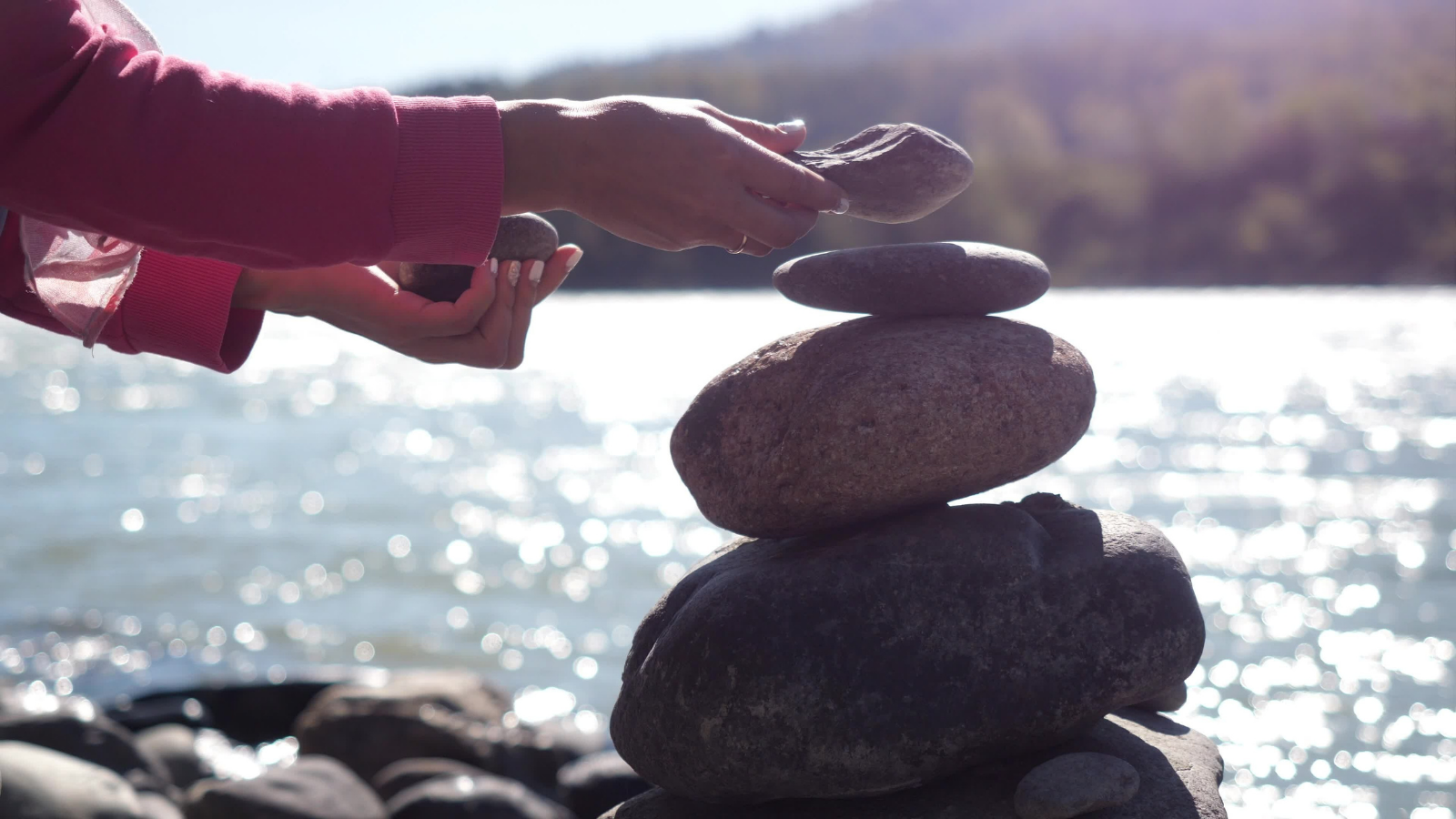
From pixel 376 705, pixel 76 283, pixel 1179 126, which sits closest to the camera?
pixel 76 283

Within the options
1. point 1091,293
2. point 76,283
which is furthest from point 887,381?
point 1091,293

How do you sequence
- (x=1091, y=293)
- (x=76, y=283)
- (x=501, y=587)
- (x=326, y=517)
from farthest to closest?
(x=1091, y=293) → (x=326, y=517) → (x=501, y=587) → (x=76, y=283)

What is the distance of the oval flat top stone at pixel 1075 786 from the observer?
2852mm

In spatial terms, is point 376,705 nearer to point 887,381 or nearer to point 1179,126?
point 887,381

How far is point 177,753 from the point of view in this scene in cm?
724

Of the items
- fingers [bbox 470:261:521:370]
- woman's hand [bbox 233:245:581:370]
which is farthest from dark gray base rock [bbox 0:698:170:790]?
fingers [bbox 470:261:521:370]

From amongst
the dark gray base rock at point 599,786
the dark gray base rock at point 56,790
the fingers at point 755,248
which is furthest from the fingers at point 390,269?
the dark gray base rock at point 599,786

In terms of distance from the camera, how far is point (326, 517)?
1397 cm

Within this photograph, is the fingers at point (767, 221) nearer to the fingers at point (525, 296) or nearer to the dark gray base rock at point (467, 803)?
the fingers at point (525, 296)

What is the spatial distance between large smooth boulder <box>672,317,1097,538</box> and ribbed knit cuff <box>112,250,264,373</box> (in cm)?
130

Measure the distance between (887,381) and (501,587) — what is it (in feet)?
28.3

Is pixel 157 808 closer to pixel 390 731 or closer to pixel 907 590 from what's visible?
pixel 390 731

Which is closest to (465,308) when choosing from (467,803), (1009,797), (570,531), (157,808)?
(1009,797)

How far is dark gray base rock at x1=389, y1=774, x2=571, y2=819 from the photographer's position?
586 centimetres
